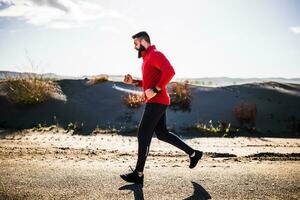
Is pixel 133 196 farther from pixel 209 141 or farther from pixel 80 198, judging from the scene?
pixel 209 141

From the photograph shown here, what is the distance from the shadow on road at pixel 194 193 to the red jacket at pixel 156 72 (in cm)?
116

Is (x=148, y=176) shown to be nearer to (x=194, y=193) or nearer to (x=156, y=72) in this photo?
(x=194, y=193)

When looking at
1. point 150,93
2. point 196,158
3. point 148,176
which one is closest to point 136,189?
point 148,176

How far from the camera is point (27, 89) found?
49.9 ft

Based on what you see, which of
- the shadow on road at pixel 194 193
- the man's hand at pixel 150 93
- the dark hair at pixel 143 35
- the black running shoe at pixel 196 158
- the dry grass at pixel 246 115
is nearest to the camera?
the shadow on road at pixel 194 193

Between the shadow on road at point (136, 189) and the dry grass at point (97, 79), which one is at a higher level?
the dry grass at point (97, 79)

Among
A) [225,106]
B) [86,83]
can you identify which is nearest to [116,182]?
[225,106]

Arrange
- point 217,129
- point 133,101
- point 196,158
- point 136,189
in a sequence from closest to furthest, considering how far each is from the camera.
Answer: point 136,189 → point 196,158 → point 217,129 → point 133,101

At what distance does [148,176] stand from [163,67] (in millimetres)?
1608

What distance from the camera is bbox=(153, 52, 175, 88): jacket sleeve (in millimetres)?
5273

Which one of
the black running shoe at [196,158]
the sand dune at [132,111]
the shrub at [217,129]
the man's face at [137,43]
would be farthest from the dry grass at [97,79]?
the man's face at [137,43]

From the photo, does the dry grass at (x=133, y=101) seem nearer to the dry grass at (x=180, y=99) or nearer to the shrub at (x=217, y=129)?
the dry grass at (x=180, y=99)

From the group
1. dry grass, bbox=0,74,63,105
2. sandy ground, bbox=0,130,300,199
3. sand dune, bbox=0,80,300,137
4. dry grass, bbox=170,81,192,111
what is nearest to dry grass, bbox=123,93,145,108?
sand dune, bbox=0,80,300,137

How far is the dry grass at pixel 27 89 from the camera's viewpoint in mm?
15148
